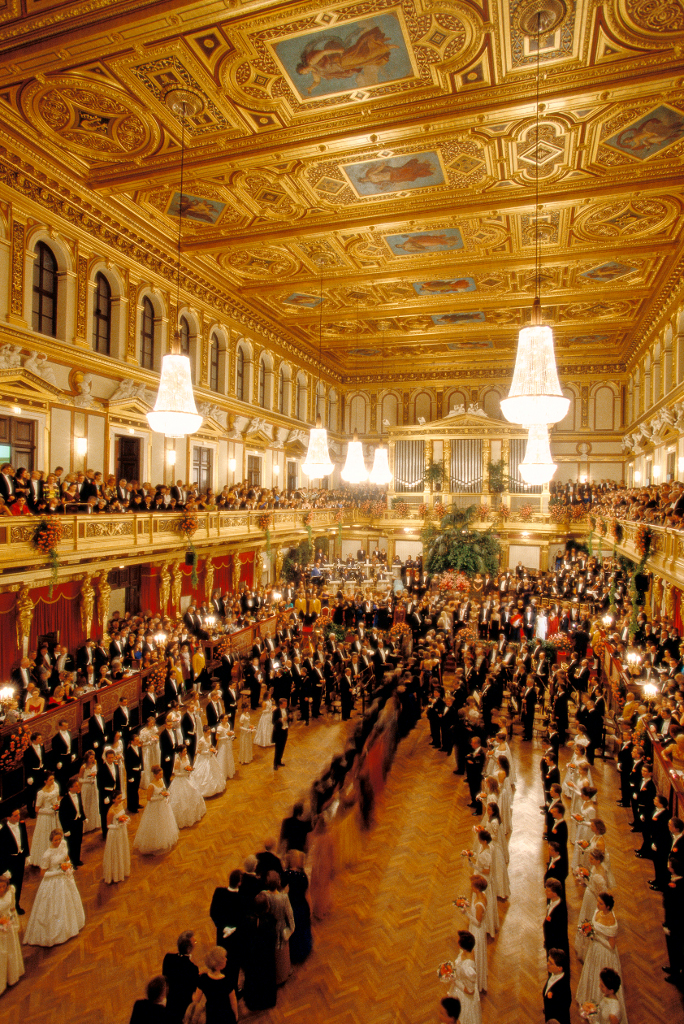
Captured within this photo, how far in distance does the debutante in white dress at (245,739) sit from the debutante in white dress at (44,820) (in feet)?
12.3

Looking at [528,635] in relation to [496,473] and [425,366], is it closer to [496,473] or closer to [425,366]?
[496,473]

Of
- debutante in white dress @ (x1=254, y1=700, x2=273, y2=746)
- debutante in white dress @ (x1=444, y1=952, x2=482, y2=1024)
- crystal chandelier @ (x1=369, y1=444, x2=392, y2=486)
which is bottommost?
debutante in white dress @ (x1=254, y1=700, x2=273, y2=746)

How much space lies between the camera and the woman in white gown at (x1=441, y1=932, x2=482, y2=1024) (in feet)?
14.8

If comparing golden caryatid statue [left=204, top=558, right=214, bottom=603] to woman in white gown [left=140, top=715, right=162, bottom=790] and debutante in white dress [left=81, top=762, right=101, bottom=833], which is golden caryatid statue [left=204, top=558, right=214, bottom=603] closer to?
woman in white gown [left=140, top=715, right=162, bottom=790]

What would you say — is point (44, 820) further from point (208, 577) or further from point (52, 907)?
point (208, 577)

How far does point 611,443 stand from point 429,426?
344 inches

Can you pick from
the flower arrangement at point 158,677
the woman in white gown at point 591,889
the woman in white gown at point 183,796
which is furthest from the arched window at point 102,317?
the woman in white gown at point 591,889

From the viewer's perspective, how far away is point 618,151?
10844 mm

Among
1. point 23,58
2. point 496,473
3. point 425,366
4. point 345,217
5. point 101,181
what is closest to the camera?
point 23,58

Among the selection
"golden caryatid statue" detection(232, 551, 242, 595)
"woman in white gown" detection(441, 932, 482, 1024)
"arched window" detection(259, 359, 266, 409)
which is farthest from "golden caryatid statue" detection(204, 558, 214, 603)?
"woman in white gown" detection(441, 932, 482, 1024)

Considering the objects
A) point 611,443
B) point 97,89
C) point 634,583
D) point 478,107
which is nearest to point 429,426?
point 611,443

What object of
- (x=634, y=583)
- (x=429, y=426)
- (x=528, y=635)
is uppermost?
(x=429, y=426)

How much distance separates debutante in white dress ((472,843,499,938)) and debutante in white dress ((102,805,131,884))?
13.6 ft

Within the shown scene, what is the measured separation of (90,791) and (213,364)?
546 inches
